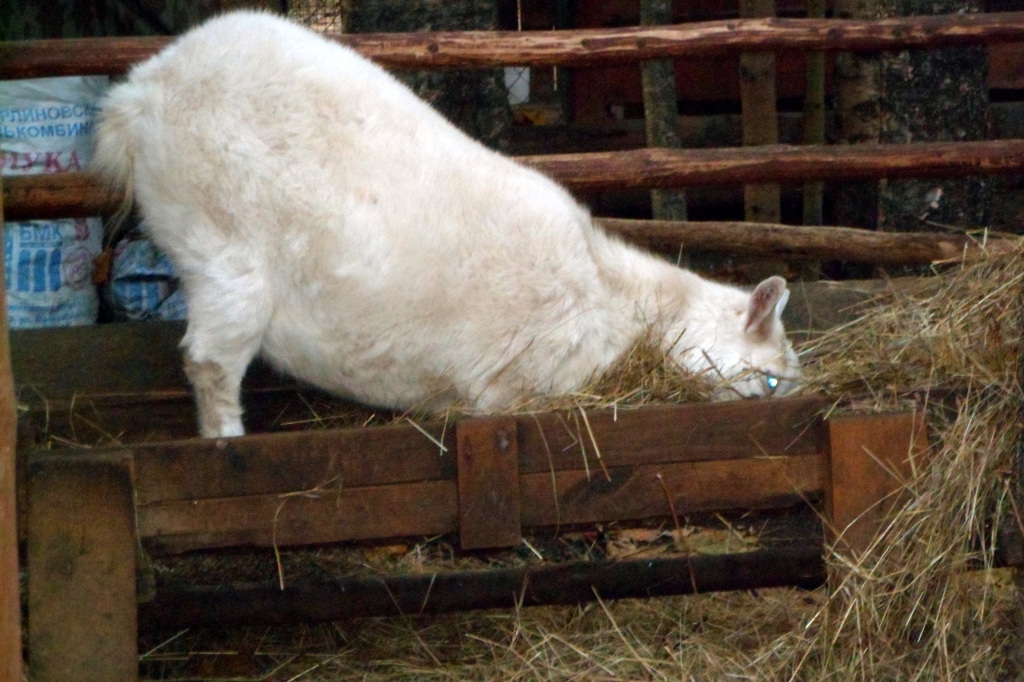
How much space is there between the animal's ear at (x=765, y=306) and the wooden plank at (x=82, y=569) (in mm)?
2081

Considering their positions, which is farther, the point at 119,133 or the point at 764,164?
the point at 764,164

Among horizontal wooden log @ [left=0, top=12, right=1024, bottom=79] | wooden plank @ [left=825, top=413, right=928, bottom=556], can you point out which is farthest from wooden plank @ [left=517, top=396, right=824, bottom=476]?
horizontal wooden log @ [left=0, top=12, right=1024, bottom=79]

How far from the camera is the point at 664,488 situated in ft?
11.2

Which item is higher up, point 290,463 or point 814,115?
point 814,115

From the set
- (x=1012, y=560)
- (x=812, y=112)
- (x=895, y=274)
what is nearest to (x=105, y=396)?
(x=1012, y=560)

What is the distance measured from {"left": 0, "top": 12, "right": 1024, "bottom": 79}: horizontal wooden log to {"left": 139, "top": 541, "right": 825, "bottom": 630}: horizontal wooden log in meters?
2.19

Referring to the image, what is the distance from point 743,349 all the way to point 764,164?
4.49ft

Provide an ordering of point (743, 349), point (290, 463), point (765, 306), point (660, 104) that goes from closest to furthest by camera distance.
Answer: point (290, 463)
point (765, 306)
point (743, 349)
point (660, 104)

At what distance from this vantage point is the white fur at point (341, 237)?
3.78m

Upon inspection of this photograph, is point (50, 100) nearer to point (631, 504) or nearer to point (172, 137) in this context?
point (172, 137)

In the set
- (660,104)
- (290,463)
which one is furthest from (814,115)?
(290,463)

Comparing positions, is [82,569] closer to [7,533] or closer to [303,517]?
[7,533]

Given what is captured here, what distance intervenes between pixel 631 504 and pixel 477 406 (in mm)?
701

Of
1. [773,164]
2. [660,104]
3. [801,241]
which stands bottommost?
[801,241]
